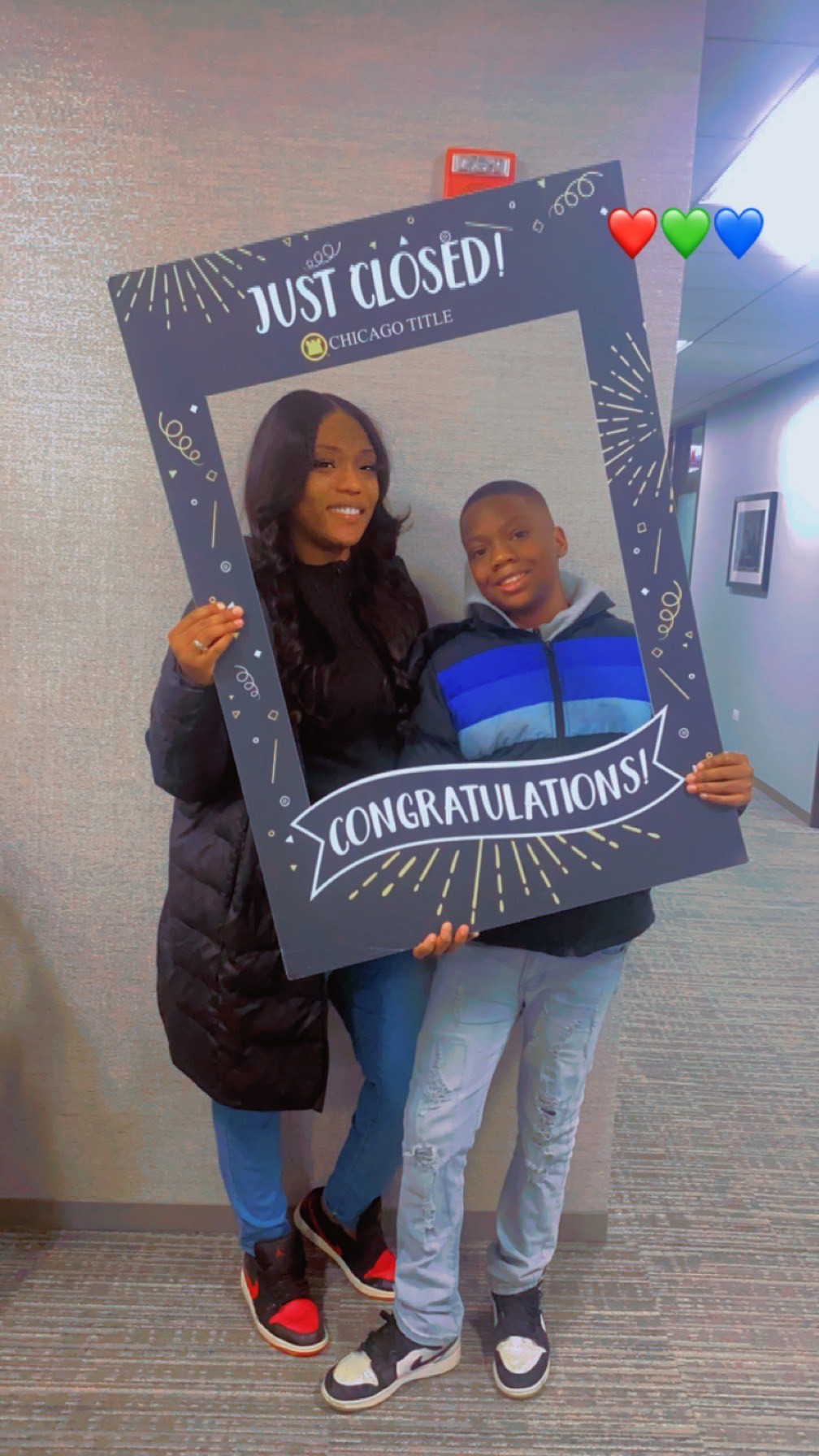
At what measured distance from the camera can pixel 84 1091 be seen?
6.33ft

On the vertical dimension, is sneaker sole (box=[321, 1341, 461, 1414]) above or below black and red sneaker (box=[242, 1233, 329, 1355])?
below

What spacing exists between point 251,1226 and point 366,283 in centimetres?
155

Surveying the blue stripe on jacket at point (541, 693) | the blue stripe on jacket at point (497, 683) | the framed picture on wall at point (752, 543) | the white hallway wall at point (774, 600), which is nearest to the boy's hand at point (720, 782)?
the blue stripe on jacket at point (541, 693)

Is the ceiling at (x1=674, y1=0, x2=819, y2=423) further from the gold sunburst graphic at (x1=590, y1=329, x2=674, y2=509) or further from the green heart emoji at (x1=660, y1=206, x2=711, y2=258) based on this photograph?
the gold sunburst graphic at (x1=590, y1=329, x2=674, y2=509)

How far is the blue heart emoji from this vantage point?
1387 millimetres

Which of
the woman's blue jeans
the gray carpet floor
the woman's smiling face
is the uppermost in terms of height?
the woman's smiling face

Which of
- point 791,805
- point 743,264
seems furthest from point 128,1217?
point 791,805

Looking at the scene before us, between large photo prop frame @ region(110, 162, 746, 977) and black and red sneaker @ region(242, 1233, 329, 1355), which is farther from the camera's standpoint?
black and red sneaker @ region(242, 1233, 329, 1355)

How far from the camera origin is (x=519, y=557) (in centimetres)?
135

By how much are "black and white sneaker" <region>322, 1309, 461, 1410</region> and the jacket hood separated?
1.18 metres

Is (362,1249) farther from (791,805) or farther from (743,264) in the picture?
(791,805)

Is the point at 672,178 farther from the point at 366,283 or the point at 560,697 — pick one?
the point at 560,697

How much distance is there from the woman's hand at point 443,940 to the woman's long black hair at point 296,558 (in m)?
0.31

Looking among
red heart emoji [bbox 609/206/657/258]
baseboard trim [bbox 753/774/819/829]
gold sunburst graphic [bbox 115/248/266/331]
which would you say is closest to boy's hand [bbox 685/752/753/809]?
red heart emoji [bbox 609/206/657/258]
